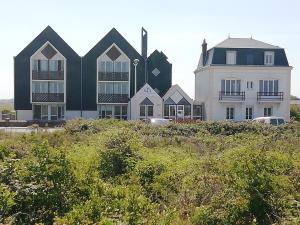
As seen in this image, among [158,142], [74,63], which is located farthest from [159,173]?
[74,63]

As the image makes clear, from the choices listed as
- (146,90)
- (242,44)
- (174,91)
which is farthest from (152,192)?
(242,44)

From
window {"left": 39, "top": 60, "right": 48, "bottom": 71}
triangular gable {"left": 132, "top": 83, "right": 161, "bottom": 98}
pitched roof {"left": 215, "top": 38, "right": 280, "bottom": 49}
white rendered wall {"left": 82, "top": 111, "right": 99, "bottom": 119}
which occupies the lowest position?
white rendered wall {"left": 82, "top": 111, "right": 99, "bottom": 119}

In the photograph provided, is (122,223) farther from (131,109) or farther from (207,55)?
(207,55)

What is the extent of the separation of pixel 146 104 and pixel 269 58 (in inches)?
564

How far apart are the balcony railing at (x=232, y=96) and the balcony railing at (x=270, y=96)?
1900 millimetres

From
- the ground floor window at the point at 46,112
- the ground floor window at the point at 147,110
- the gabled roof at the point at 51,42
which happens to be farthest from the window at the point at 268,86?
the ground floor window at the point at 46,112

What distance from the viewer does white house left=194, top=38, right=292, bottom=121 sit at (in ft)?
157

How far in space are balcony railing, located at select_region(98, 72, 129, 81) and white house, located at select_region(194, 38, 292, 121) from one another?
9141 mm

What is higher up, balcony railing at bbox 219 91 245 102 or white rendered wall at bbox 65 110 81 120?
balcony railing at bbox 219 91 245 102

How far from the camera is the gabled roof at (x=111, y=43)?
49.8 meters

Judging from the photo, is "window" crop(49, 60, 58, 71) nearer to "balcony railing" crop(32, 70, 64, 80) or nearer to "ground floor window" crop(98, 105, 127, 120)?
"balcony railing" crop(32, 70, 64, 80)

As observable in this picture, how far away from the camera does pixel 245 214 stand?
895 centimetres

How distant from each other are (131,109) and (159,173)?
3525 cm

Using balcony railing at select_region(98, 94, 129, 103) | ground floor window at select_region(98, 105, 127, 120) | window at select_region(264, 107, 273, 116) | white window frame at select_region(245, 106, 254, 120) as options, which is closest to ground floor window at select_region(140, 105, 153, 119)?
balcony railing at select_region(98, 94, 129, 103)
